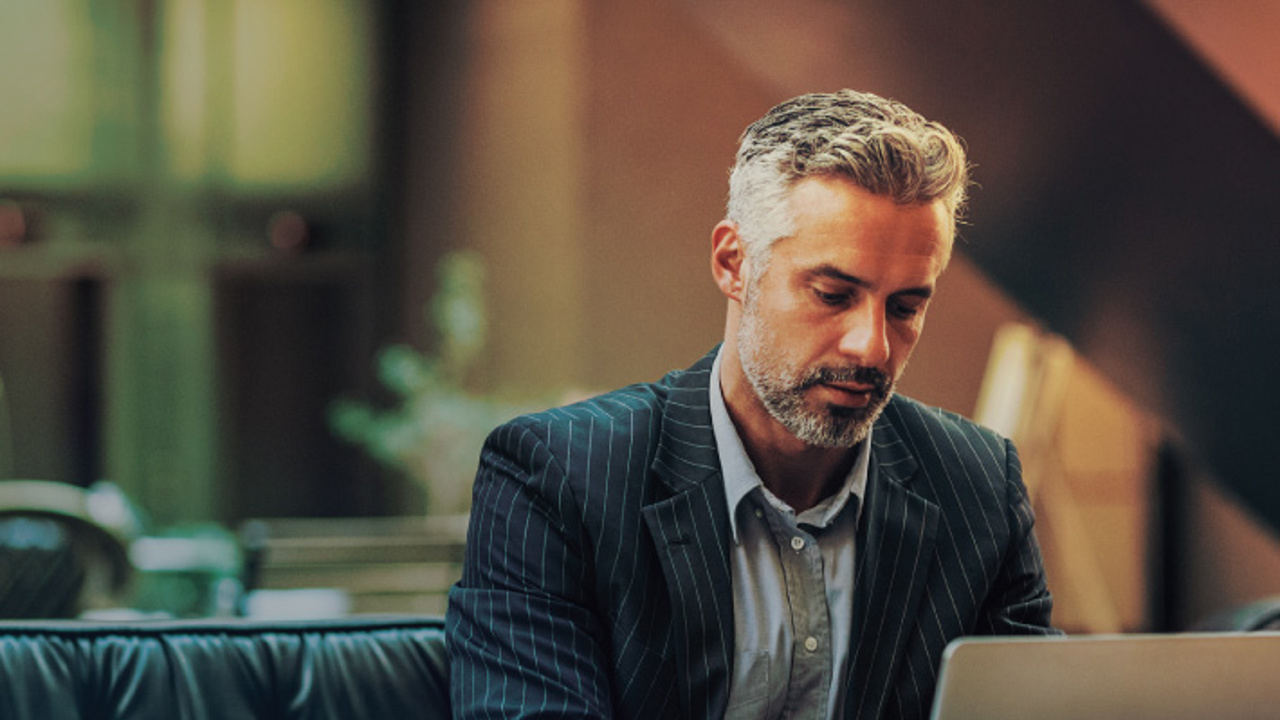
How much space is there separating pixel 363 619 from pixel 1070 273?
7.74 ft

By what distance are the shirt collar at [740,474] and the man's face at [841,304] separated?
3.1 inches

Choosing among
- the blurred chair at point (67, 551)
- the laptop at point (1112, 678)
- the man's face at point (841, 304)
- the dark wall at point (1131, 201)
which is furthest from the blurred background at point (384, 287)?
the laptop at point (1112, 678)

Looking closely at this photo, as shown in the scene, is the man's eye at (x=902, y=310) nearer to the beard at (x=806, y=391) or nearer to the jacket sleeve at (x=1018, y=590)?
the beard at (x=806, y=391)

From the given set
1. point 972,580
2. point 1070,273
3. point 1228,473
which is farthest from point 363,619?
point 1228,473

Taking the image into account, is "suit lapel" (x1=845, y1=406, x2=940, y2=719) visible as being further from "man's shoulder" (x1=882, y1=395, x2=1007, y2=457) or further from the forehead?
the forehead

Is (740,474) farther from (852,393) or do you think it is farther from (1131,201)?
(1131,201)

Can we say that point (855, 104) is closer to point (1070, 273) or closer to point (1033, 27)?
point (1033, 27)

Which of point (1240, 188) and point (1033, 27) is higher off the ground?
point (1033, 27)

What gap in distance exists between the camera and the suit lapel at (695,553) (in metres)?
1.29

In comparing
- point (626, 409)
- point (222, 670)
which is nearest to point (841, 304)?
point (626, 409)

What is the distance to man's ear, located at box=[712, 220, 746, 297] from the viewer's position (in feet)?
4.51

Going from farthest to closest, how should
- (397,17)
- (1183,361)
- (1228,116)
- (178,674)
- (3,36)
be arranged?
(397,17) → (3,36) → (1183,361) → (1228,116) → (178,674)

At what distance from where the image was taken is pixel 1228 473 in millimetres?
3568

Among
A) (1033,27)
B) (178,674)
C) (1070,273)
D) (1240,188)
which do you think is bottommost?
(178,674)
